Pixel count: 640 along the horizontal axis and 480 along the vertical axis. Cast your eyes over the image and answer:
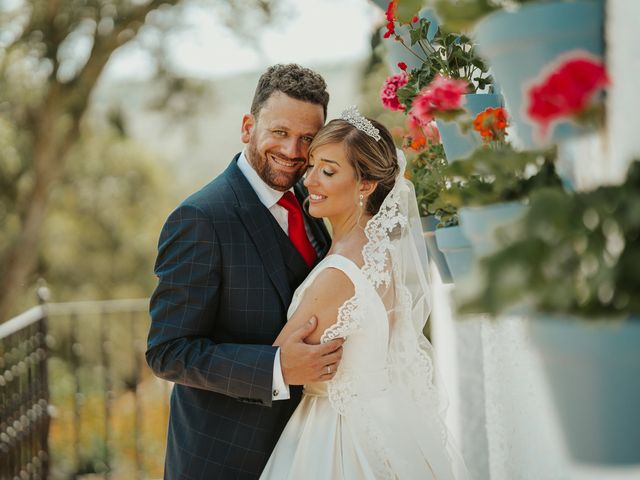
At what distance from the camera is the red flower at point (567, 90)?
2.97 feet

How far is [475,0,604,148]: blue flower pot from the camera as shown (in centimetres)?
105

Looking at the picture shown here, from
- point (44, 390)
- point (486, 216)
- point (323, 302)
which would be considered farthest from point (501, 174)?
point (44, 390)

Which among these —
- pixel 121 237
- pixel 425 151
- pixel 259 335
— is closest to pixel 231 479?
pixel 259 335

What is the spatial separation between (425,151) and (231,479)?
1.15m

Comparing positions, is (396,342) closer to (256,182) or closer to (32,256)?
(256,182)

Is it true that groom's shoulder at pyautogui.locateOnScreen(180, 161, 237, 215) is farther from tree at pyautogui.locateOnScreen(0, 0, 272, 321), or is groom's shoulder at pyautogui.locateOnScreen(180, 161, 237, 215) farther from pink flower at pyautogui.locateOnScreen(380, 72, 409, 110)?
tree at pyautogui.locateOnScreen(0, 0, 272, 321)

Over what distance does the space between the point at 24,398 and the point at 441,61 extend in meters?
3.49

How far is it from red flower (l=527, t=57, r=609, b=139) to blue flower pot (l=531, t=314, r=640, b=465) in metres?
0.23

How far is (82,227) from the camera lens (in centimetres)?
1137

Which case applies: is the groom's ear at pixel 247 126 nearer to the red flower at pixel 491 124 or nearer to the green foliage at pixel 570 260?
the red flower at pixel 491 124

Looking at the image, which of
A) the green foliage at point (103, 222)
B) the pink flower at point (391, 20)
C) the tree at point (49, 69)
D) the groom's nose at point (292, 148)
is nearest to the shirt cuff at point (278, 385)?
the groom's nose at point (292, 148)

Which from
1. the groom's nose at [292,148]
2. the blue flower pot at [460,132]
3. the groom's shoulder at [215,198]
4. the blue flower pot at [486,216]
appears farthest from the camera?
the groom's nose at [292,148]

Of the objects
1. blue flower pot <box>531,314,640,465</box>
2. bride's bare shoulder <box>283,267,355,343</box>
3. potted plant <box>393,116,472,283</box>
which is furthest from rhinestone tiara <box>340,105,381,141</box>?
blue flower pot <box>531,314,640,465</box>

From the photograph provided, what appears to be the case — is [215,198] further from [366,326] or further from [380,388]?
[380,388]
